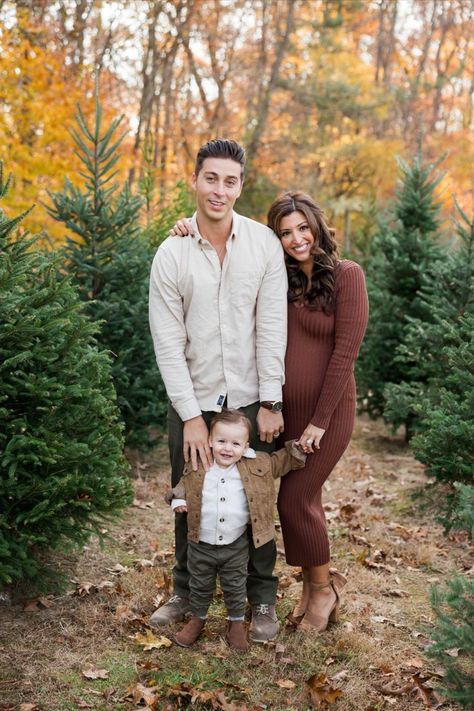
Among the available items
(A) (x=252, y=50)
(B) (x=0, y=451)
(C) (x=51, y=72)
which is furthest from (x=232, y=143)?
(A) (x=252, y=50)

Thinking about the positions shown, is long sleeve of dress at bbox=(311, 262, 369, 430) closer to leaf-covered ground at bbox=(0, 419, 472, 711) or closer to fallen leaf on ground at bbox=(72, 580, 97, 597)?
leaf-covered ground at bbox=(0, 419, 472, 711)

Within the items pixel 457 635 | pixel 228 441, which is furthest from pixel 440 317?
pixel 457 635

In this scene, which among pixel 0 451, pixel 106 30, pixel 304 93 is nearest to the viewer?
pixel 0 451

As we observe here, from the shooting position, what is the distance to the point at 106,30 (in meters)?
21.0

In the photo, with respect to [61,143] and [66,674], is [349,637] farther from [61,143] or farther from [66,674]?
[61,143]

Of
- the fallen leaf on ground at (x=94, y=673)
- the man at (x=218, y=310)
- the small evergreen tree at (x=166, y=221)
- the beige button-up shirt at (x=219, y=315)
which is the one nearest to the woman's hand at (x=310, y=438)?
the man at (x=218, y=310)

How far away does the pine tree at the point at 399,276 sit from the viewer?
8516mm

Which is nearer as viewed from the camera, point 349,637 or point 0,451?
point 0,451

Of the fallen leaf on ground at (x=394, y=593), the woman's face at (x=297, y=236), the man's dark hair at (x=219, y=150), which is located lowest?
the fallen leaf on ground at (x=394, y=593)

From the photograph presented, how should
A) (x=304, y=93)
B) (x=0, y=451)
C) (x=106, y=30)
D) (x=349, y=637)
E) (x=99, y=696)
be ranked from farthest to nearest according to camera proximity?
(x=304, y=93) < (x=106, y=30) < (x=349, y=637) < (x=0, y=451) < (x=99, y=696)

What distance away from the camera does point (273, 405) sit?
3.55 meters

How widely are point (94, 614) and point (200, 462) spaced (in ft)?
3.95

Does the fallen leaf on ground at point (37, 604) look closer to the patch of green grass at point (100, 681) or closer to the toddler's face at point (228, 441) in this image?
the patch of green grass at point (100, 681)

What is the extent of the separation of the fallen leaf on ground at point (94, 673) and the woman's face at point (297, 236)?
7.57ft
